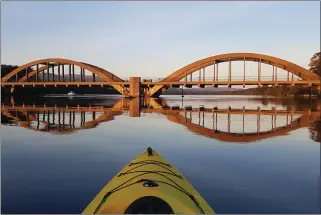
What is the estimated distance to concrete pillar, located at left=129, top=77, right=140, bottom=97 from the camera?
208 ft

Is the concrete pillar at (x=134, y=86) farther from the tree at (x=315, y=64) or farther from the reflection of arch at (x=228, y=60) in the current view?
Result: the tree at (x=315, y=64)

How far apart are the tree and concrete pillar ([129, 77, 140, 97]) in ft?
146

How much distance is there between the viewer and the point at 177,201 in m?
4.54

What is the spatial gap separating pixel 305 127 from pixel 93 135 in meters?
13.2

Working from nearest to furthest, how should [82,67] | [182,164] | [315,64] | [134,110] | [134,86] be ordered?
[182,164] → [134,110] → [134,86] → [82,67] → [315,64]

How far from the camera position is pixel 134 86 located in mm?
64375

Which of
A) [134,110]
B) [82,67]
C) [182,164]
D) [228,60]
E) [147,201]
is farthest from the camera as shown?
[82,67]

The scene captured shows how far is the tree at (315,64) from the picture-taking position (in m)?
79.1

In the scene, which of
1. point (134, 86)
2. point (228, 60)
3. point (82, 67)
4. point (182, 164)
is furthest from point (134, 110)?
point (82, 67)

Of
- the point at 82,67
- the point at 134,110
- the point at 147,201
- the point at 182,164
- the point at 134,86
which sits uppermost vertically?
the point at 82,67

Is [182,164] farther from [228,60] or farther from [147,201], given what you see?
[228,60]

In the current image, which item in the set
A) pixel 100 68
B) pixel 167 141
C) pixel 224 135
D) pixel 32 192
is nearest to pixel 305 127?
pixel 224 135

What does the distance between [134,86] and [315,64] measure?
48.4 meters

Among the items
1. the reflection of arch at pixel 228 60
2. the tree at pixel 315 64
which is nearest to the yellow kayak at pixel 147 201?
the reflection of arch at pixel 228 60
